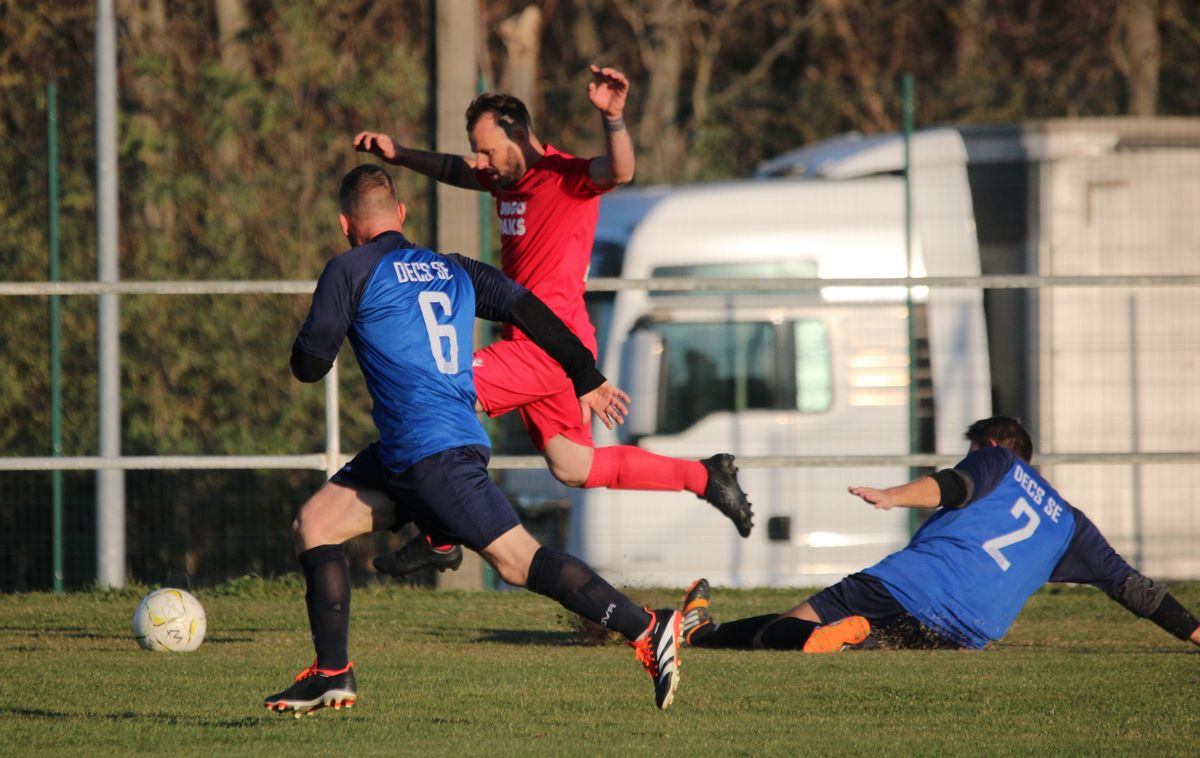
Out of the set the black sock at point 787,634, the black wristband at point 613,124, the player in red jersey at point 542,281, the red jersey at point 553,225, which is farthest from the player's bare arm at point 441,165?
the black sock at point 787,634

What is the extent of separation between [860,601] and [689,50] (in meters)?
16.0

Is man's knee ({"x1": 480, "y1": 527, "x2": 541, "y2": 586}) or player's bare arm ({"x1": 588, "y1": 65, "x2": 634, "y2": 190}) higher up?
player's bare arm ({"x1": 588, "y1": 65, "x2": 634, "y2": 190})

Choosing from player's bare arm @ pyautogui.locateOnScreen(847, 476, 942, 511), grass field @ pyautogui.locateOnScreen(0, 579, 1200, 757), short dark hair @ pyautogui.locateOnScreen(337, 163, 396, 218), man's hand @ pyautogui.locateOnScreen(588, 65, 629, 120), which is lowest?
grass field @ pyautogui.locateOnScreen(0, 579, 1200, 757)

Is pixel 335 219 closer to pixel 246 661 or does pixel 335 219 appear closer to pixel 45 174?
pixel 45 174

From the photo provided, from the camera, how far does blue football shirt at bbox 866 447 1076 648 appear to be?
300 inches

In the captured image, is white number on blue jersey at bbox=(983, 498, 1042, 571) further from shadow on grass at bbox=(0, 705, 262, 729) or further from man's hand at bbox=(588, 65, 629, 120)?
shadow on grass at bbox=(0, 705, 262, 729)

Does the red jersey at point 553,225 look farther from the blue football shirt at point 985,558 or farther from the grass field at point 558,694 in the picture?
the blue football shirt at point 985,558

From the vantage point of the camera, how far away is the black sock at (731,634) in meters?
7.87

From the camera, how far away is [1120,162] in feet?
38.4

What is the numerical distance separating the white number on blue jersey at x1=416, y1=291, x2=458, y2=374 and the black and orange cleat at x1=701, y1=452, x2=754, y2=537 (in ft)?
6.78

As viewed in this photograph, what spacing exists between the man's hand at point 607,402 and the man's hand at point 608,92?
120cm

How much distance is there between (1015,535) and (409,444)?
320 cm

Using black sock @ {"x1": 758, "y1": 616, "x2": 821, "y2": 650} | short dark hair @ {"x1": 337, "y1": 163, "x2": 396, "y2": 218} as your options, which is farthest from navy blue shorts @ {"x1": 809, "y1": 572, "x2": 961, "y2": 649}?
short dark hair @ {"x1": 337, "y1": 163, "x2": 396, "y2": 218}

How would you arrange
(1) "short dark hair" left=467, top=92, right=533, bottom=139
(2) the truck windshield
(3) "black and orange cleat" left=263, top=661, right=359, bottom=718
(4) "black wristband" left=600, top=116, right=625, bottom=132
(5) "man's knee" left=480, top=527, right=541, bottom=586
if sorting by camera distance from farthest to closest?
1. (2) the truck windshield
2. (1) "short dark hair" left=467, top=92, right=533, bottom=139
3. (4) "black wristband" left=600, top=116, right=625, bottom=132
4. (5) "man's knee" left=480, top=527, right=541, bottom=586
5. (3) "black and orange cleat" left=263, top=661, right=359, bottom=718
